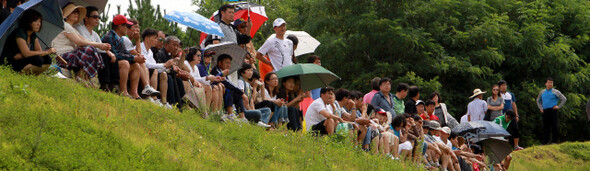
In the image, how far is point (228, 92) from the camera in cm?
1260

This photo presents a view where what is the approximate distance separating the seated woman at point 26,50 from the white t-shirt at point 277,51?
5.36 metres

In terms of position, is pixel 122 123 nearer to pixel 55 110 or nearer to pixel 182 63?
pixel 55 110

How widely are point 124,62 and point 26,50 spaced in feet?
4.94

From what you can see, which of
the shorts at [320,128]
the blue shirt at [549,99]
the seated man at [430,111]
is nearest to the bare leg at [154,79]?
the shorts at [320,128]

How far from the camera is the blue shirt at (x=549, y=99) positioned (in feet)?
71.3

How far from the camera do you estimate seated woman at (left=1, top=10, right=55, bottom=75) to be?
1004 cm

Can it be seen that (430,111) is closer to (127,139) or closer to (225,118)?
(225,118)

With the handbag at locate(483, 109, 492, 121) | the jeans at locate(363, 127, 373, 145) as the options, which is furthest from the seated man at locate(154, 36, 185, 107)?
the handbag at locate(483, 109, 492, 121)

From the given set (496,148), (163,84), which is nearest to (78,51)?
(163,84)

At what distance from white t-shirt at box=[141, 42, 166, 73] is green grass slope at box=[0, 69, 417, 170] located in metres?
0.87

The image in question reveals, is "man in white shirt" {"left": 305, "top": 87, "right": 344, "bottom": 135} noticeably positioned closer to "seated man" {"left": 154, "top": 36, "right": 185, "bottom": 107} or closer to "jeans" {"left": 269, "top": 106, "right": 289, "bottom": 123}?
"jeans" {"left": 269, "top": 106, "right": 289, "bottom": 123}

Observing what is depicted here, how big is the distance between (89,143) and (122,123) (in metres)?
1.15

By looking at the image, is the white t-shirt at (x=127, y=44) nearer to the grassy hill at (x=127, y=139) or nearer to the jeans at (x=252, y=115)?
the grassy hill at (x=127, y=139)

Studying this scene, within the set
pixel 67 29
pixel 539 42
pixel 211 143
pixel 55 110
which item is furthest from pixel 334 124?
pixel 539 42
